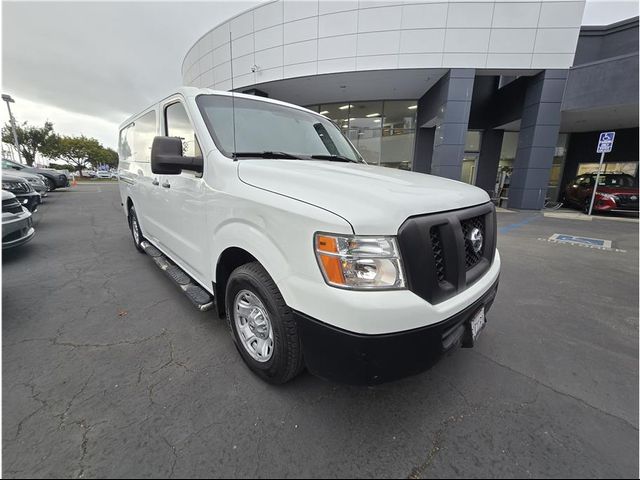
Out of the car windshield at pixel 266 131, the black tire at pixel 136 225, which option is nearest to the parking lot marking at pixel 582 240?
the car windshield at pixel 266 131

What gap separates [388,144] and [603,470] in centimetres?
1669

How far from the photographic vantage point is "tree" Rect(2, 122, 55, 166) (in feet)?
106

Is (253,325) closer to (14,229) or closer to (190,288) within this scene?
(190,288)

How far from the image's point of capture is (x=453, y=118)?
1170cm

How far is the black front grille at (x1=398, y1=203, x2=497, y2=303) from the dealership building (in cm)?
962

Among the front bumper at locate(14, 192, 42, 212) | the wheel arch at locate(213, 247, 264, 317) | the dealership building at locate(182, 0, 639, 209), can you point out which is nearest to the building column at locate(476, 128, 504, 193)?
the dealership building at locate(182, 0, 639, 209)

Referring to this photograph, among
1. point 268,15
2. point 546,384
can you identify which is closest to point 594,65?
point 268,15

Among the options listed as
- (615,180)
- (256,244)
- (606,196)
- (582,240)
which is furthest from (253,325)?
(615,180)

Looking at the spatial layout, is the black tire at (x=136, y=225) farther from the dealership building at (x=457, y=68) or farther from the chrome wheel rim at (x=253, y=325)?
the dealership building at (x=457, y=68)

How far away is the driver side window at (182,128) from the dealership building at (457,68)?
23.9 feet

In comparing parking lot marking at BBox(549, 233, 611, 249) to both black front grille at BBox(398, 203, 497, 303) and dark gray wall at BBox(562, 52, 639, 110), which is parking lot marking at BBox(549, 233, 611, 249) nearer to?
black front grille at BBox(398, 203, 497, 303)

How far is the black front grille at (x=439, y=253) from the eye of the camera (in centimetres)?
142

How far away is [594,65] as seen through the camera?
421 inches

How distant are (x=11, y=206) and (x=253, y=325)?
4958 mm
